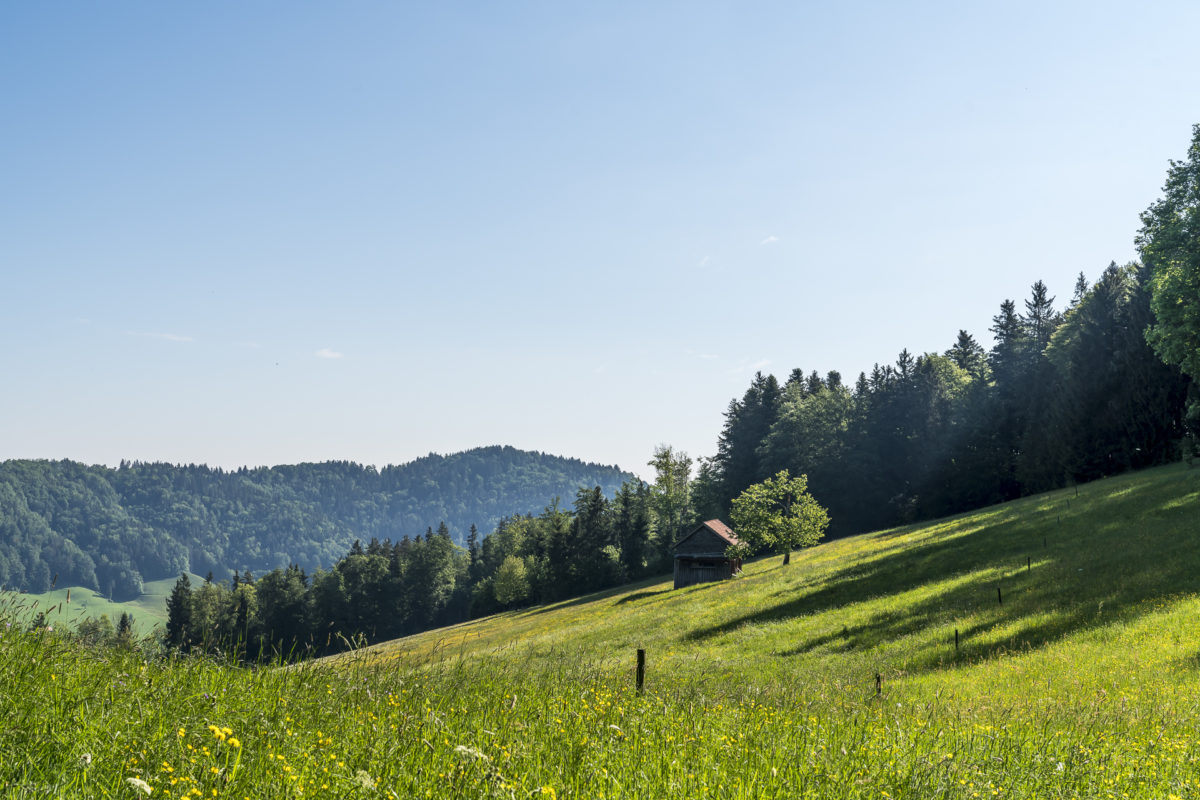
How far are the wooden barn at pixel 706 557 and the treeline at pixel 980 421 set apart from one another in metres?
29.4

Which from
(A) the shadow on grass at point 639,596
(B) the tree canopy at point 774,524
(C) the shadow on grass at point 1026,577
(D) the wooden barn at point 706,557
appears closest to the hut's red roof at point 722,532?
(D) the wooden barn at point 706,557

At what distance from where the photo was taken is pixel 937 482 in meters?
81.6

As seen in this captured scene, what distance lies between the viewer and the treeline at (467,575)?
104625mm

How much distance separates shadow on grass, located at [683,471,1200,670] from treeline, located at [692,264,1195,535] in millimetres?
18813

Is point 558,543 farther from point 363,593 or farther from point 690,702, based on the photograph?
point 690,702

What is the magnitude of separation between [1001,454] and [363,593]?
111070 mm

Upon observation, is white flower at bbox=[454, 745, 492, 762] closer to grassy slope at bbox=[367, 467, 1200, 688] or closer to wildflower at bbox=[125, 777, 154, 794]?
wildflower at bbox=[125, 777, 154, 794]

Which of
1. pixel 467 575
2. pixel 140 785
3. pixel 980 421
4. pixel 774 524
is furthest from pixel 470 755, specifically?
pixel 467 575

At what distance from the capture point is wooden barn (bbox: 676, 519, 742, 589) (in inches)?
2621

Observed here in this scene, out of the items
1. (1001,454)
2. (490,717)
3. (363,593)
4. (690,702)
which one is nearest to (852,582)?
(690,702)

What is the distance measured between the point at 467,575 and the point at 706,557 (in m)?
87.4

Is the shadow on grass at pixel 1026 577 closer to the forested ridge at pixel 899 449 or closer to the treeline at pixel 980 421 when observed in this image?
the forested ridge at pixel 899 449

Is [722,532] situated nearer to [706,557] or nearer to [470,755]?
[706,557]

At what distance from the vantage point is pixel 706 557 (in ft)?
221
